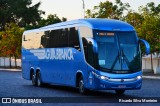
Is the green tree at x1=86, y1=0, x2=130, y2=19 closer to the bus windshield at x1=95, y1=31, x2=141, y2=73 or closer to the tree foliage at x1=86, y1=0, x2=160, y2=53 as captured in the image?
the tree foliage at x1=86, y1=0, x2=160, y2=53

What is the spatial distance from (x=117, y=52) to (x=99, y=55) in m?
0.77

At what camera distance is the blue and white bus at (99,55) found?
1897 cm

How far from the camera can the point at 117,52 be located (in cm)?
1934

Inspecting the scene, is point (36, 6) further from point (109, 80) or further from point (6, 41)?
point (109, 80)

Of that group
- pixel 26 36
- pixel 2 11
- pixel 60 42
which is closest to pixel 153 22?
pixel 26 36

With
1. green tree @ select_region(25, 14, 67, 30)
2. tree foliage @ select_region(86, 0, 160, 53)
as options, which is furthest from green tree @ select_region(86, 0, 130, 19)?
green tree @ select_region(25, 14, 67, 30)

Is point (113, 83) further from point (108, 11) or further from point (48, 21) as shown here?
point (48, 21)

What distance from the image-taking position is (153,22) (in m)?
48.8

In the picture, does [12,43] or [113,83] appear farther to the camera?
[12,43]

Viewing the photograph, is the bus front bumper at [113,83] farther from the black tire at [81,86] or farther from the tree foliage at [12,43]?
the tree foliage at [12,43]

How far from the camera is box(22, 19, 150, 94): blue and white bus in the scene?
19.0m

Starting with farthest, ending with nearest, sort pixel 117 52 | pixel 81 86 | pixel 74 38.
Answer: pixel 74 38 < pixel 81 86 < pixel 117 52

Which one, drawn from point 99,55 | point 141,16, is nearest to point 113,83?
point 99,55

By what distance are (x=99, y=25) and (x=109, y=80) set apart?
8.38ft
